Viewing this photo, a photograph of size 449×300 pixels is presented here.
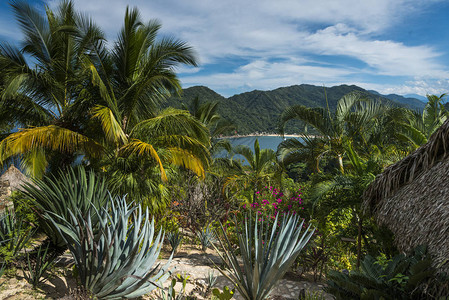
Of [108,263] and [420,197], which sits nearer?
[108,263]

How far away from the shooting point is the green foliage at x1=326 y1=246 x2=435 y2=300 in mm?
2404

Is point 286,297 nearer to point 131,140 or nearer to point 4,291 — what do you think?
point 4,291

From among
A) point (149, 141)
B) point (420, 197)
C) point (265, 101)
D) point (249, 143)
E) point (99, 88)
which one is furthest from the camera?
point (265, 101)

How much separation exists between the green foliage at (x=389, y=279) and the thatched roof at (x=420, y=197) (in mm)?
180

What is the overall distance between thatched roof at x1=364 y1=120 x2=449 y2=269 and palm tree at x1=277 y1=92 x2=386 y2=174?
120 inches

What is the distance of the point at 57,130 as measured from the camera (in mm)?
5426

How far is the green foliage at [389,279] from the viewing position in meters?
2.40

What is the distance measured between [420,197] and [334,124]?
12.8ft

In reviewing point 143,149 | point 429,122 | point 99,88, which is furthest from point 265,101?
point 143,149

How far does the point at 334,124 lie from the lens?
6746 millimetres

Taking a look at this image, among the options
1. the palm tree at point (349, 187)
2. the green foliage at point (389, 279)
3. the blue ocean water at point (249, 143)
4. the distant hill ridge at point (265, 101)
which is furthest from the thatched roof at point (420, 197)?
the distant hill ridge at point (265, 101)

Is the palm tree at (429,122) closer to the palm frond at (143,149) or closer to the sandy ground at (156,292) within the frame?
the sandy ground at (156,292)

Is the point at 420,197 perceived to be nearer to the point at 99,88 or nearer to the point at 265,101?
the point at 99,88

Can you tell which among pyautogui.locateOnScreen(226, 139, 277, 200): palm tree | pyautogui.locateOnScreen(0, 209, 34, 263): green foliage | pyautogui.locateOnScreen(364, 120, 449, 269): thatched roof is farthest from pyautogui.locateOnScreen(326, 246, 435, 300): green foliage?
pyautogui.locateOnScreen(226, 139, 277, 200): palm tree
